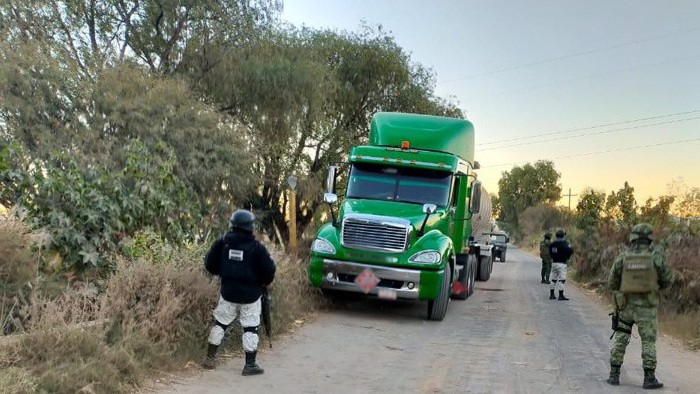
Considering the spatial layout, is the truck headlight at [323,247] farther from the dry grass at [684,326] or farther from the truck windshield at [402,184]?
the dry grass at [684,326]

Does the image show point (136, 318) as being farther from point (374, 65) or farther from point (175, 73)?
point (374, 65)

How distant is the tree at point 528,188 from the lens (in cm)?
8625

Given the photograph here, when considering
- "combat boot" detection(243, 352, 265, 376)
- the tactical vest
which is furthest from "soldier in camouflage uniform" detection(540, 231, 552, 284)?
"combat boot" detection(243, 352, 265, 376)

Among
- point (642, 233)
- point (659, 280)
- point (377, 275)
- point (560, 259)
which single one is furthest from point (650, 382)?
point (560, 259)

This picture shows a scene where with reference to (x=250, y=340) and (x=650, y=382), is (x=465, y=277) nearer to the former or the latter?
(x=650, y=382)

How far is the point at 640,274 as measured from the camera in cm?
743

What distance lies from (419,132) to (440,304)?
399cm

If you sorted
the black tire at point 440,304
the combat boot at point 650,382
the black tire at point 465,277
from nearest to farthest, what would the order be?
the combat boot at point 650,382, the black tire at point 440,304, the black tire at point 465,277

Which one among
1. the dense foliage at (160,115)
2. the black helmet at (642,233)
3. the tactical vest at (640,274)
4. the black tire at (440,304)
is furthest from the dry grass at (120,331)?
the black helmet at (642,233)

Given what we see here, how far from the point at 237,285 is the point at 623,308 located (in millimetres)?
4280

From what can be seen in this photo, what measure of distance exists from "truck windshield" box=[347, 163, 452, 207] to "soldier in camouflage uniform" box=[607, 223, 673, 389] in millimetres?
5390

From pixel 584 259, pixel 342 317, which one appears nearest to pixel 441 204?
pixel 342 317

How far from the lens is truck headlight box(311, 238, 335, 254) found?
11656 mm

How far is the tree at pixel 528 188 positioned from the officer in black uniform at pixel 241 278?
261 ft
